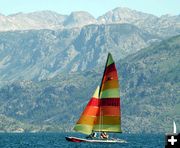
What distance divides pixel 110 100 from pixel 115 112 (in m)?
3.26

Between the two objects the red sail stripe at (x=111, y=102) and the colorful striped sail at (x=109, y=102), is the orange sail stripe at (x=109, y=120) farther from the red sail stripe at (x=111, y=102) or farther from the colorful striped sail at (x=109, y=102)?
the red sail stripe at (x=111, y=102)

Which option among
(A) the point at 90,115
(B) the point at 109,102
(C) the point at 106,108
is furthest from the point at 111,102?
(A) the point at 90,115

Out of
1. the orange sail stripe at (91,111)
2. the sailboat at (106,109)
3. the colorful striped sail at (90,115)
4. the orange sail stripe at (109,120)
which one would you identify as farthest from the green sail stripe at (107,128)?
the orange sail stripe at (91,111)

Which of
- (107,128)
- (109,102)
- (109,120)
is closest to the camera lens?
(109,102)

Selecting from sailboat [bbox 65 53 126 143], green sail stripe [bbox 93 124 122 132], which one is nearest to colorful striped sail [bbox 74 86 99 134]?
sailboat [bbox 65 53 126 143]

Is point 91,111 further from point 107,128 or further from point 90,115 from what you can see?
point 107,128

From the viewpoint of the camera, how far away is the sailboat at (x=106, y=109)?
15350 cm

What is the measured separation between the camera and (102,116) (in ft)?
512

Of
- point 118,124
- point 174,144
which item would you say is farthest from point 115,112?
point 174,144

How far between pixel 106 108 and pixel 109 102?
1576 millimetres

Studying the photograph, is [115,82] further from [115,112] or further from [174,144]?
[174,144]

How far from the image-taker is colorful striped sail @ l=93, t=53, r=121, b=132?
6038 inches

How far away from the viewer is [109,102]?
15475 centimetres

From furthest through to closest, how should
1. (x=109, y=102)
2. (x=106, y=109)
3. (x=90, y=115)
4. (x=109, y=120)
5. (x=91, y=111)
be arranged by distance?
1. (x=90, y=115)
2. (x=91, y=111)
3. (x=109, y=120)
4. (x=106, y=109)
5. (x=109, y=102)
